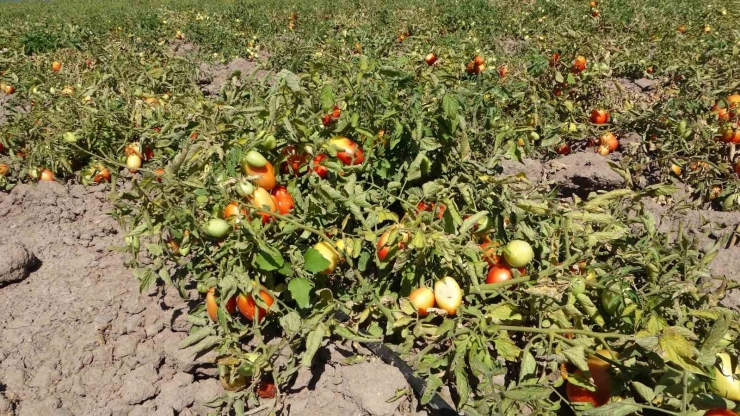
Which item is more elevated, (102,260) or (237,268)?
(237,268)

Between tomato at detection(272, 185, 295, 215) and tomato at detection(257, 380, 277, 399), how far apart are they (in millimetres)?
655

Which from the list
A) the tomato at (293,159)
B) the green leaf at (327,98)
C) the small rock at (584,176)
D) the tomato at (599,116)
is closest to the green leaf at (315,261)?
the tomato at (293,159)

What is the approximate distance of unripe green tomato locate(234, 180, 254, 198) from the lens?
1.55 metres

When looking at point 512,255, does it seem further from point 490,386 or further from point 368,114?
point 368,114

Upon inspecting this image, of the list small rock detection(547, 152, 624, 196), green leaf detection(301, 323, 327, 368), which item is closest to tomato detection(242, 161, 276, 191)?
green leaf detection(301, 323, 327, 368)

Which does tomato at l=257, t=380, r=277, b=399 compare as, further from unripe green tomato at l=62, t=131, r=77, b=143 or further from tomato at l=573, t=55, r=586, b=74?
tomato at l=573, t=55, r=586, b=74

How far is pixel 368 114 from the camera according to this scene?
2051 millimetres

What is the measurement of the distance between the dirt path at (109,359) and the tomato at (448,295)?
318 mm

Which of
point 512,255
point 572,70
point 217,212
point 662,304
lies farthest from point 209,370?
point 572,70

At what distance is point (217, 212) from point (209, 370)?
703 millimetres

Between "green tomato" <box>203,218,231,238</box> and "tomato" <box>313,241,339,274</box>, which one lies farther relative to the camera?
"tomato" <box>313,241,339,274</box>

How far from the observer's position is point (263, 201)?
5.45 feet

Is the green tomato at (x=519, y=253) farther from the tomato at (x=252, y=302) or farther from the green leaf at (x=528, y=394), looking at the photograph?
the tomato at (x=252, y=302)

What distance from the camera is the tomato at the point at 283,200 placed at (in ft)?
5.88
